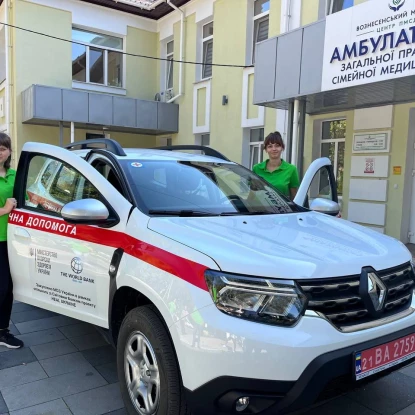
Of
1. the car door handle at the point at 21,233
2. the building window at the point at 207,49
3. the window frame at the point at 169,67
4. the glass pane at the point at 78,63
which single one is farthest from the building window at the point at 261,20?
the car door handle at the point at 21,233

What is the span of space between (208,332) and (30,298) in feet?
6.65

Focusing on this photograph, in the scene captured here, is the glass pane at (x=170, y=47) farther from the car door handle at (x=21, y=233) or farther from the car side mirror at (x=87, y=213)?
the car side mirror at (x=87, y=213)

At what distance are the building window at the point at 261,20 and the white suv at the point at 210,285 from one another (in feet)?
27.2

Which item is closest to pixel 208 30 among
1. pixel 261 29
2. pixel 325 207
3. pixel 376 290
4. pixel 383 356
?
pixel 261 29

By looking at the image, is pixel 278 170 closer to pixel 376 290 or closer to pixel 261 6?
pixel 376 290

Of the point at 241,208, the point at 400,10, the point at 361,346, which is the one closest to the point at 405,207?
the point at 400,10

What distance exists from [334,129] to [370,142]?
1.09 meters

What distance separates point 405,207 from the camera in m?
7.64

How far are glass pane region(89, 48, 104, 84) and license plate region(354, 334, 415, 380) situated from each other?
13295 millimetres

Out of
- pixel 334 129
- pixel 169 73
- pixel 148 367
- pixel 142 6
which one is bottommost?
pixel 148 367

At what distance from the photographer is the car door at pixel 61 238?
106 inches

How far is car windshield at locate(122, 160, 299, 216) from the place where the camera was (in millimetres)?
2770

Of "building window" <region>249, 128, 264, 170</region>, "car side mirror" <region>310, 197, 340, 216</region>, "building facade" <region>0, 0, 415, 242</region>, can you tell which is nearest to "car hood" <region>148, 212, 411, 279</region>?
"car side mirror" <region>310, 197, 340, 216</region>

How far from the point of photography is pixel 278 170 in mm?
4484
